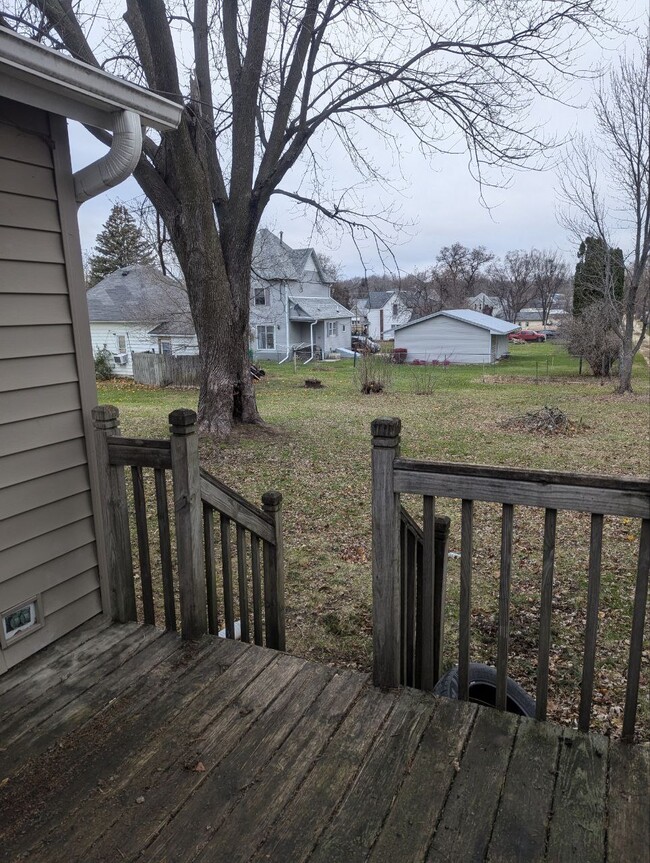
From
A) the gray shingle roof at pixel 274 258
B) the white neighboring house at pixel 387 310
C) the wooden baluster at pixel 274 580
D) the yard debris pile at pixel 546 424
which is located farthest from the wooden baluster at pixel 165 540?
the white neighboring house at pixel 387 310

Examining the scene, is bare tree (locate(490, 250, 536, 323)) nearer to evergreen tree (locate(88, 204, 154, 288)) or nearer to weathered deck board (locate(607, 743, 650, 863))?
evergreen tree (locate(88, 204, 154, 288))

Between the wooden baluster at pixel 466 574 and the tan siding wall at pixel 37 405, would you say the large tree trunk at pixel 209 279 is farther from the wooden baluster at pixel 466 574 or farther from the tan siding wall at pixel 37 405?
the wooden baluster at pixel 466 574

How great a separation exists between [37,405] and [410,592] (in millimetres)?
1868

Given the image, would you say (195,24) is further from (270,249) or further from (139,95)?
(270,249)

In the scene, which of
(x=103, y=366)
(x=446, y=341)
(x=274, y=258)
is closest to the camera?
(x=103, y=366)

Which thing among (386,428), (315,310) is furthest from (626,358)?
(315,310)

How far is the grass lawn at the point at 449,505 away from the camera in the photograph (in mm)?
3516

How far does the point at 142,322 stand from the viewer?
77.3 ft

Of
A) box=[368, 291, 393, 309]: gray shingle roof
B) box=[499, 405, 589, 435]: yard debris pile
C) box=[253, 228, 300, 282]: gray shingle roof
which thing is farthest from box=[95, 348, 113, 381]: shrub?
box=[368, 291, 393, 309]: gray shingle roof

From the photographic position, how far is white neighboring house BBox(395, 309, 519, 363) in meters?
29.3

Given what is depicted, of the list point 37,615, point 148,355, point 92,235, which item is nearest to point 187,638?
point 37,615

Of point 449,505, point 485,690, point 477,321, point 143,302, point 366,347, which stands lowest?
point 449,505

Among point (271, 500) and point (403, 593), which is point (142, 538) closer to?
point (271, 500)

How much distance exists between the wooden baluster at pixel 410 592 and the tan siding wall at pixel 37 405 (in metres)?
1.58
